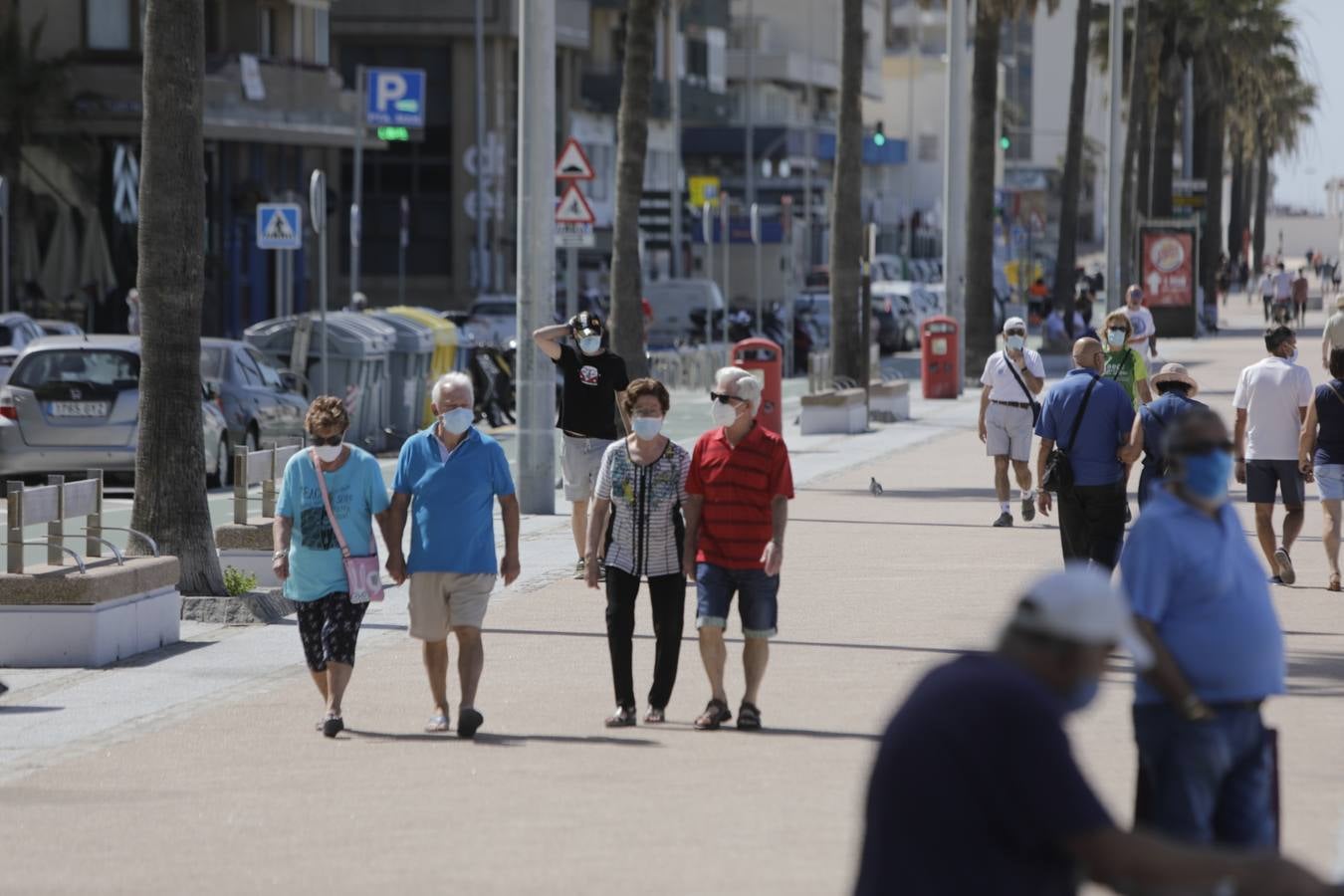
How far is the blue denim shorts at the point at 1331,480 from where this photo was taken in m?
15.4

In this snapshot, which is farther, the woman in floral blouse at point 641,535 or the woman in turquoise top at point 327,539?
the woman in floral blouse at point 641,535

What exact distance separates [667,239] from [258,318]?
79.8 ft

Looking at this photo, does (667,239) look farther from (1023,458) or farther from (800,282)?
(1023,458)

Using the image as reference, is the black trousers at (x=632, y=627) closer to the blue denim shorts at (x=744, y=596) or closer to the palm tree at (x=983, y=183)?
the blue denim shorts at (x=744, y=596)

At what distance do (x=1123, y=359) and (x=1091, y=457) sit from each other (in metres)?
4.85

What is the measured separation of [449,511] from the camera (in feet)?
34.8

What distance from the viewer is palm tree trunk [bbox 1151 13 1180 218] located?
6950cm

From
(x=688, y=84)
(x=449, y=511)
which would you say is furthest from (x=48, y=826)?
(x=688, y=84)

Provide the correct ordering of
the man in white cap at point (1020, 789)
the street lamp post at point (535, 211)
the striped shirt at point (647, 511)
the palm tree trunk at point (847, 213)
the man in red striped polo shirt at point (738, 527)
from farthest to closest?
the palm tree trunk at point (847, 213), the street lamp post at point (535, 211), the striped shirt at point (647, 511), the man in red striped polo shirt at point (738, 527), the man in white cap at point (1020, 789)

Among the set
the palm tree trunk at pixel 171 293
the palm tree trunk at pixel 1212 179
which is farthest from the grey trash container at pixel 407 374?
the palm tree trunk at pixel 1212 179

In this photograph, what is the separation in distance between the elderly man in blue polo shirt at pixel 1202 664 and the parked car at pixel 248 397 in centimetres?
1808

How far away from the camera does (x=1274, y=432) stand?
51.8 feet

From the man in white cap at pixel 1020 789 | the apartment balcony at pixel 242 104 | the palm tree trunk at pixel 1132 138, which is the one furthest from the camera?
the palm tree trunk at pixel 1132 138

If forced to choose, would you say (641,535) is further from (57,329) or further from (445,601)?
(57,329)
